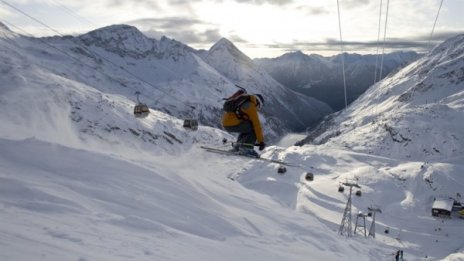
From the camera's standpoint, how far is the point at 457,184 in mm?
95062

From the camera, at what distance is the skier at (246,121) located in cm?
1733

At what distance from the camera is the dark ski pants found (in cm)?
1803

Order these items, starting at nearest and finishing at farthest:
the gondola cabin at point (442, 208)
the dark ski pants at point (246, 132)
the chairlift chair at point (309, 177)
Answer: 1. the dark ski pants at point (246, 132)
2. the chairlift chair at point (309, 177)
3. the gondola cabin at point (442, 208)

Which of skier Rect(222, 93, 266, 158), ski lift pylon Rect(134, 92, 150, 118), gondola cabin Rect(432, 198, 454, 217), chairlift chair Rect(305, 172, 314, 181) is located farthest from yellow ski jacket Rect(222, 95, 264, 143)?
gondola cabin Rect(432, 198, 454, 217)

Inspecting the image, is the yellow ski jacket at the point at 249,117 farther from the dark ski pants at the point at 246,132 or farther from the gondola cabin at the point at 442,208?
the gondola cabin at the point at 442,208

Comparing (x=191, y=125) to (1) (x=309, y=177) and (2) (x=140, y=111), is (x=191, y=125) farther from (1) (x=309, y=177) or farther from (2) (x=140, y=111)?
(1) (x=309, y=177)

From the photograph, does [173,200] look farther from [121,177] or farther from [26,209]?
[26,209]

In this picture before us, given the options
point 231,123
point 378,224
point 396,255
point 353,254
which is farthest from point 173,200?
point 378,224

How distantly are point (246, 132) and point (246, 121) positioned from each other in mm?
671

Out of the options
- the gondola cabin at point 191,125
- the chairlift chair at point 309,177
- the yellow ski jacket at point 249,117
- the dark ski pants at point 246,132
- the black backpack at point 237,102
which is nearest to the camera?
the black backpack at point 237,102

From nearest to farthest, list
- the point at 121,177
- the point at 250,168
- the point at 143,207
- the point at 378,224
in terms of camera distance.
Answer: the point at 143,207 → the point at 121,177 → the point at 378,224 → the point at 250,168

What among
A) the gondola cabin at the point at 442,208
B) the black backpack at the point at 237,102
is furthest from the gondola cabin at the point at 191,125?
the gondola cabin at the point at 442,208

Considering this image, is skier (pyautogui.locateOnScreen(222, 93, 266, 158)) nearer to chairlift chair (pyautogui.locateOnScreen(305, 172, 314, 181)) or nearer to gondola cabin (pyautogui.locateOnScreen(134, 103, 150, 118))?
gondola cabin (pyautogui.locateOnScreen(134, 103, 150, 118))

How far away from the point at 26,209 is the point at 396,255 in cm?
2403
